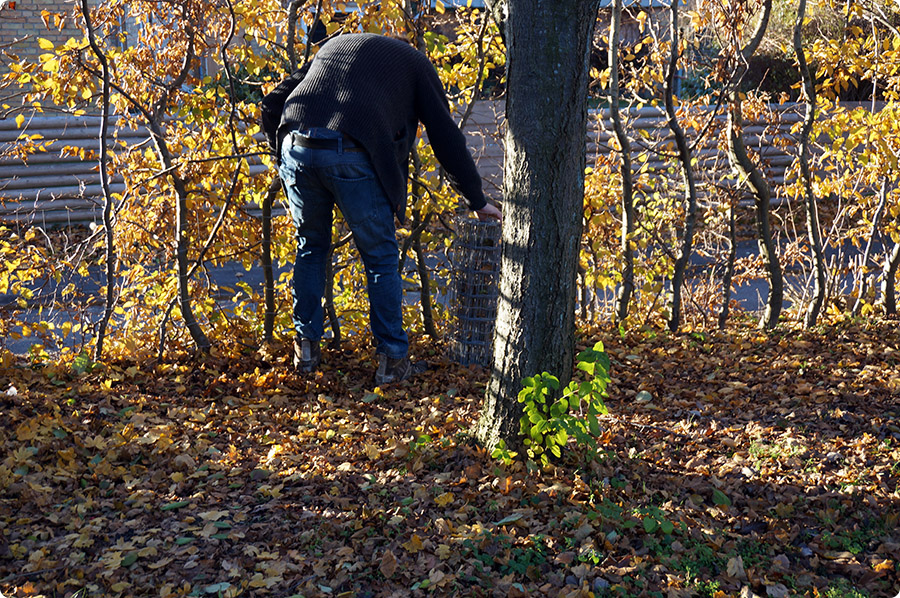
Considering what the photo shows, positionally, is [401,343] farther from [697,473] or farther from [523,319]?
[697,473]

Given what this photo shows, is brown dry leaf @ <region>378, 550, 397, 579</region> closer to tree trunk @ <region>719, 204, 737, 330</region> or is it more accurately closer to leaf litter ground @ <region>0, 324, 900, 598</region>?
leaf litter ground @ <region>0, 324, 900, 598</region>

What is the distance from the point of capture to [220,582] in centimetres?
256

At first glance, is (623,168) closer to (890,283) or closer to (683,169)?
(683,169)

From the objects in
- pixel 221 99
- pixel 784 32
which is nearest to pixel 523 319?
pixel 221 99

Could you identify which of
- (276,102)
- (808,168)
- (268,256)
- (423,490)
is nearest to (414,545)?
(423,490)

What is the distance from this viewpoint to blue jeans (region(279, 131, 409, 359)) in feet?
13.1

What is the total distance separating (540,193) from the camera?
308cm

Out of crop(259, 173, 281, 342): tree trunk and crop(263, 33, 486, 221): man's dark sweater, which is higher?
crop(263, 33, 486, 221): man's dark sweater

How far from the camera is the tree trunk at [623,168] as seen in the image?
4863mm

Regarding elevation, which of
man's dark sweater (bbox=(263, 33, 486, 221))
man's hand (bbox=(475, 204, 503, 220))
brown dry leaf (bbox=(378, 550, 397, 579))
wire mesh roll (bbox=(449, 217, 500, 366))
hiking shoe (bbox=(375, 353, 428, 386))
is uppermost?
man's dark sweater (bbox=(263, 33, 486, 221))

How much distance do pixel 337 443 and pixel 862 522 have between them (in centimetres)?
222

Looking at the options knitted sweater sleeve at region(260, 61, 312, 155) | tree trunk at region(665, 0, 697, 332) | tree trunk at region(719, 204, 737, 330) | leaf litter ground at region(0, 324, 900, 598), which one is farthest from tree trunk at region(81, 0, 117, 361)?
tree trunk at region(719, 204, 737, 330)

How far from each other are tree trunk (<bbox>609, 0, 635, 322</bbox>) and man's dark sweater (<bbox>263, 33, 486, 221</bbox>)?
135 cm

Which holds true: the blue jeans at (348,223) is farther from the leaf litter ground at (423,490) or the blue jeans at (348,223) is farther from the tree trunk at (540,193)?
the tree trunk at (540,193)
